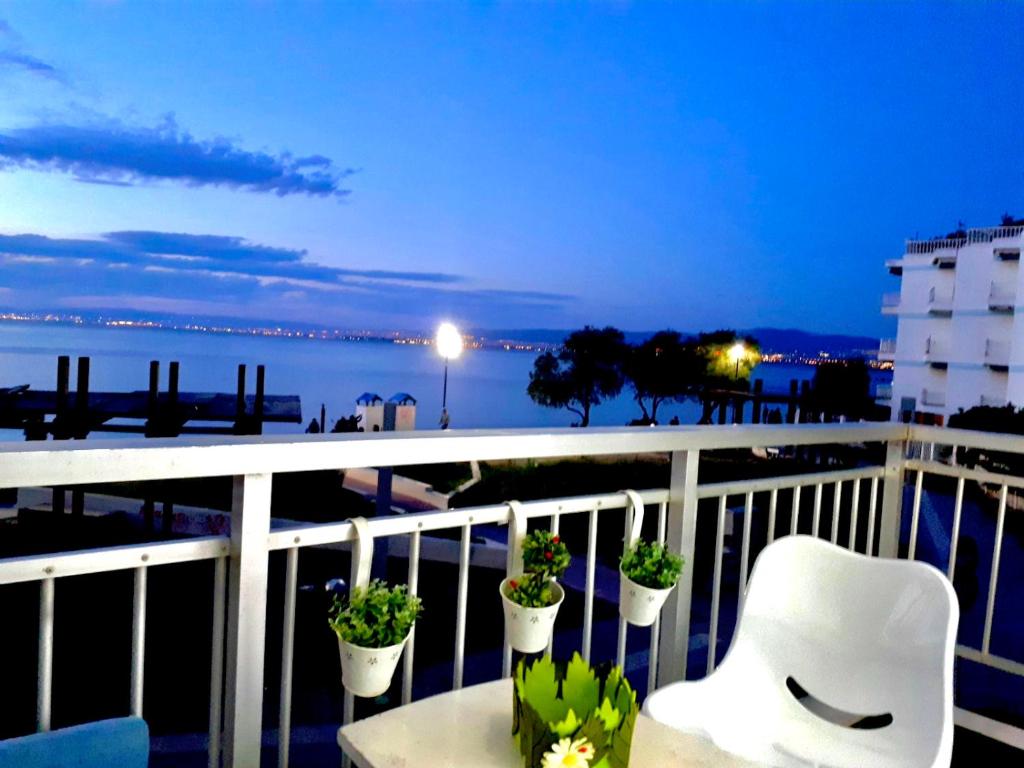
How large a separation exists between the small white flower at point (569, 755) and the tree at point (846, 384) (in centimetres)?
2188

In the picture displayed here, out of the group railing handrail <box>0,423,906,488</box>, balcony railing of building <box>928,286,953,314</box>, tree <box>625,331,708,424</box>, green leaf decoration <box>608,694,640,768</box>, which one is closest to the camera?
green leaf decoration <box>608,694,640,768</box>

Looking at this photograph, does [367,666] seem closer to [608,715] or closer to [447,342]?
[608,715]

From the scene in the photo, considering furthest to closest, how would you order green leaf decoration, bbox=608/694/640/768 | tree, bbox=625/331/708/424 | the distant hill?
the distant hill → tree, bbox=625/331/708/424 → green leaf decoration, bbox=608/694/640/768

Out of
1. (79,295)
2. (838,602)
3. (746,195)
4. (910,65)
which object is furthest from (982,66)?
(79,295)

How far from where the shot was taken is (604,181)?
28750 mm

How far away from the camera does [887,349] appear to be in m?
29.9

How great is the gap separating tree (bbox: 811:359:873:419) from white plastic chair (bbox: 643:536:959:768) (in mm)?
20746

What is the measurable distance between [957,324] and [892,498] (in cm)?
2725

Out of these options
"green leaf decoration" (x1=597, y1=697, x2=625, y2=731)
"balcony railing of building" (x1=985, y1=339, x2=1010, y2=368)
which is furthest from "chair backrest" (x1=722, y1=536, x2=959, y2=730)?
"balcony railing of building" (x1=985, y1=339, x2=1010, y2=368)

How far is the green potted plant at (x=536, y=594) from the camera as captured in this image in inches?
66.1

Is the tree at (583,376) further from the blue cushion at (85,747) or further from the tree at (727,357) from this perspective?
the blue cushion at (85,747)

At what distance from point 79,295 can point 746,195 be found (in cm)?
2242

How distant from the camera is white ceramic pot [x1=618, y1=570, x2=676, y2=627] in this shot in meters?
1.89

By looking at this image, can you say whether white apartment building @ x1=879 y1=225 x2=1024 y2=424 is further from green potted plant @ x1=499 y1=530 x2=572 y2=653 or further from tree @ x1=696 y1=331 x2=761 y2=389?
green potted plant @ x1=499 y1=530 x2=572 y2=653
